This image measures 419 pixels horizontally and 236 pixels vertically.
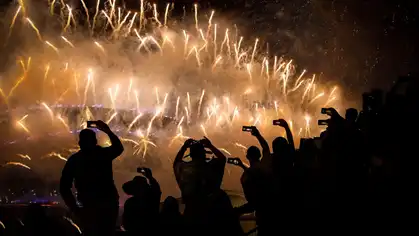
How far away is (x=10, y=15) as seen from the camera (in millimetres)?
16500

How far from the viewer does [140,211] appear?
5156 millimetres

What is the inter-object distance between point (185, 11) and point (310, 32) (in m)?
4.86

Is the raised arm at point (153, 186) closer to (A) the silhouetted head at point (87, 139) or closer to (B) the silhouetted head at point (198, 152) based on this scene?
(A) the silhouetted head at point (87, 139)

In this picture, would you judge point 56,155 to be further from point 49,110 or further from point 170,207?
point 170,207

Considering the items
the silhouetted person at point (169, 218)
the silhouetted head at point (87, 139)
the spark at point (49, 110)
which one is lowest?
the silhouetted person at point (169, 218)

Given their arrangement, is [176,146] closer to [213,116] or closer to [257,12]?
[213,116]

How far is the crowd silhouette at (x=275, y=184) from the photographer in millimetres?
5301

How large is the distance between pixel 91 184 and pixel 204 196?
3.35ft

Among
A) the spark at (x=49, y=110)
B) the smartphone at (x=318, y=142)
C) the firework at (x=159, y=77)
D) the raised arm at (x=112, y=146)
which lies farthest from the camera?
the firework at (x=159, y=77)

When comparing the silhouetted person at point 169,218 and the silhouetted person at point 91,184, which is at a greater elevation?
the silhouetted person at point 91,184

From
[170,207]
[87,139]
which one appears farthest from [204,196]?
[87,139]

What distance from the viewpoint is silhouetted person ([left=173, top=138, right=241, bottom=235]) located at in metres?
5.30

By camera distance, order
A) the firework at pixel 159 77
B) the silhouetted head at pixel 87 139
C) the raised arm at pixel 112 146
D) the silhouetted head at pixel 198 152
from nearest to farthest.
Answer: the silhouetted head at pixel 87 139 → the raised arm at pixel 112 146 → the silhouetted head at pixel 198 152 → the firework at pixel 159 77

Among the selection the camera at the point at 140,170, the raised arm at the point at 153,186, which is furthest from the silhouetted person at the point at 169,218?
the camera at the point at 140,170
